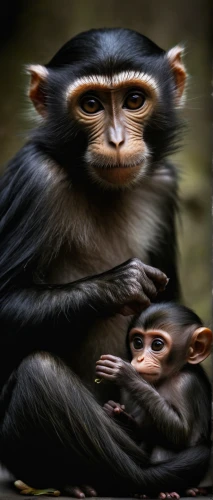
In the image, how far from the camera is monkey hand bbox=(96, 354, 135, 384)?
442 cm

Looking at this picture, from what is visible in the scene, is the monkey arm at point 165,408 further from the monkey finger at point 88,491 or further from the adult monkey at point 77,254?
the monkey finger at point 88,491

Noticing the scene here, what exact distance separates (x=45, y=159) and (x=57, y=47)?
0.69 metres

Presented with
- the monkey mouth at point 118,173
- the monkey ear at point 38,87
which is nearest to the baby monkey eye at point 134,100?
the monkey mouth at point 118,173

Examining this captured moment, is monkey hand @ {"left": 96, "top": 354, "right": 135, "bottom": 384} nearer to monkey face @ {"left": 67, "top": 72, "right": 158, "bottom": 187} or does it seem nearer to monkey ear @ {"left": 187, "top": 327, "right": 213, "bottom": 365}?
monkey ear @ {"left": 187, "top": 327, "right": 213, "bottom": 365}

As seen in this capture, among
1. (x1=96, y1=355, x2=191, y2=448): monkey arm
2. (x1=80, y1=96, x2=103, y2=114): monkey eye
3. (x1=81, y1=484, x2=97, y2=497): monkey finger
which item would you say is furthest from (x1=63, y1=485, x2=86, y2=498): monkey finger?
(x1=80, y1=96, x2=103, y2=114): monkey eye

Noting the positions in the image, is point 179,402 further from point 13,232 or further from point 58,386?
point 13,232

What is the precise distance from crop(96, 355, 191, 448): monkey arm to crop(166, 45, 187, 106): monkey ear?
1.49m

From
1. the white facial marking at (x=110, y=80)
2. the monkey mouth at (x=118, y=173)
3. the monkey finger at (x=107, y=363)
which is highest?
the white facial marking at (x=110, y=80)

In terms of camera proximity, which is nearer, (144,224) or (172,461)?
(172,461)

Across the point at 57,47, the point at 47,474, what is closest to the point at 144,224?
the point at 57,47

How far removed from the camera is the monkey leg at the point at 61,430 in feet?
14.4

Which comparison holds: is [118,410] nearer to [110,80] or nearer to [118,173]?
[118,173]

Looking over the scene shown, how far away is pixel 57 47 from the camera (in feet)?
16.3

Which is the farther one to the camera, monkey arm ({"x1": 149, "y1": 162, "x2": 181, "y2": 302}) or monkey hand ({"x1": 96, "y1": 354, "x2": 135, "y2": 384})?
monkey arm ({"x1": 149, "y1": 162, "x2": 181, "y2": 302})
